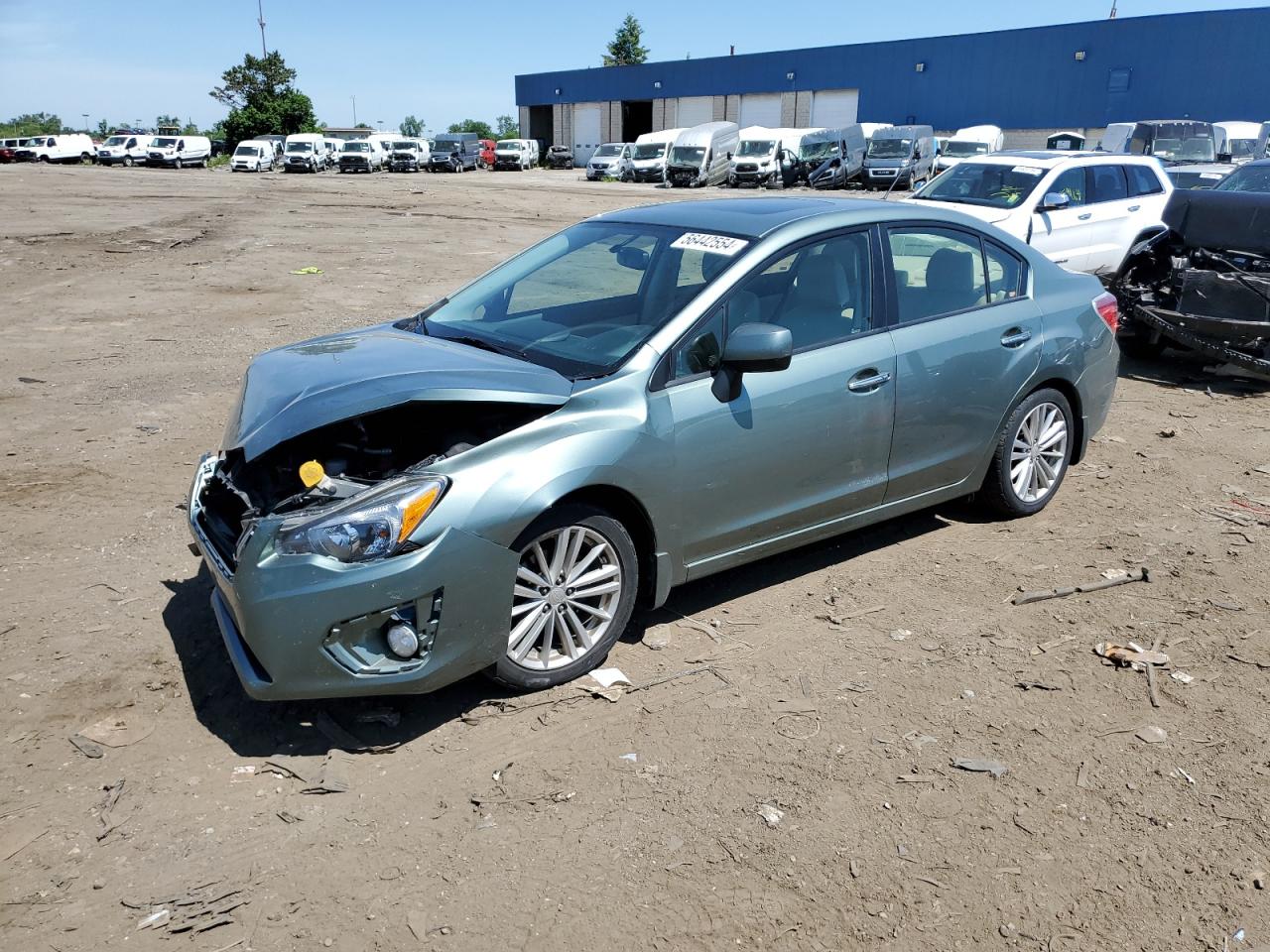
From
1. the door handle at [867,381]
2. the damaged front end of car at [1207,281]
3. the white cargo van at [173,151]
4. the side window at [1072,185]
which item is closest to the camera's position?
the door handle at [867,381]

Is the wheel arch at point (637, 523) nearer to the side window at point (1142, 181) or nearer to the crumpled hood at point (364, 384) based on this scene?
the crumpled hood at point (364, 384)

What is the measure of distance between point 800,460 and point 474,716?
1760 mm

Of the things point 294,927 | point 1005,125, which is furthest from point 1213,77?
point 294,927

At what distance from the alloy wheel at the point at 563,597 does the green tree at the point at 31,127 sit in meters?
92.7

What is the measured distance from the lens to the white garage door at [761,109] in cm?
6431

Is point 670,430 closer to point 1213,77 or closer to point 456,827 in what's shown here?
point 456,827

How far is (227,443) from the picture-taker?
405 cm

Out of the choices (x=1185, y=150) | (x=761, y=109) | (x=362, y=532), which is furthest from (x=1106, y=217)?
(x=761, y=109)

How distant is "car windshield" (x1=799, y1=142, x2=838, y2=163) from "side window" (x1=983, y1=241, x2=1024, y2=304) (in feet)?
125

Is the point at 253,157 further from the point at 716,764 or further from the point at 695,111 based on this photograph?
the point at 716,764

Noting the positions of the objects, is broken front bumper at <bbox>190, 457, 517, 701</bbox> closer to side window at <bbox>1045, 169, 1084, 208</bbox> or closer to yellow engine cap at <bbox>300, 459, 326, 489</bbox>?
yellow engine cap at <bbox>300, 459, 326, 489</bbox>

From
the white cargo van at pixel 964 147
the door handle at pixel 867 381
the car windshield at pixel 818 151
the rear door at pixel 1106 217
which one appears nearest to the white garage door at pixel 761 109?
the car windshield at pixel 818 151

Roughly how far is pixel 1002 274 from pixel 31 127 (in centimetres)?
13202

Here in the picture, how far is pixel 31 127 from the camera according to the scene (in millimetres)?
112875
